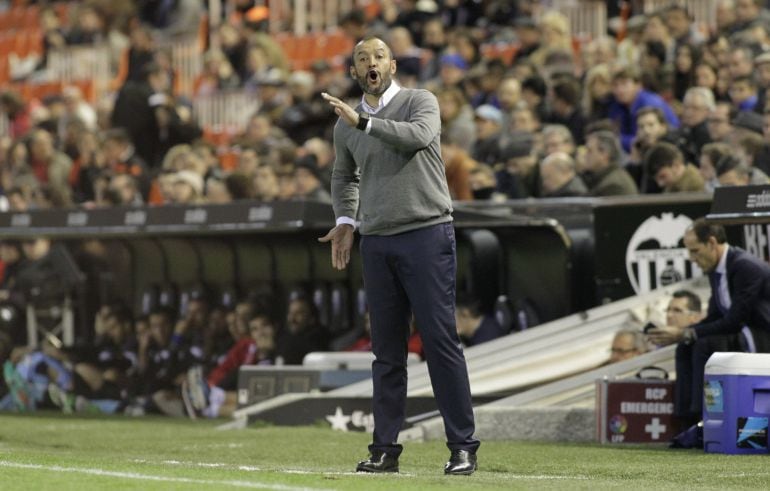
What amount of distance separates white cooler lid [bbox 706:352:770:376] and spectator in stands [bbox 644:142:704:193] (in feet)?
9.63

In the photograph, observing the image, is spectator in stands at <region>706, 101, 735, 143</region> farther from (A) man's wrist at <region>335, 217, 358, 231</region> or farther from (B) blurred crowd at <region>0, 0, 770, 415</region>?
(A) man's wrist at <region>335, 217, 358, 231</region>

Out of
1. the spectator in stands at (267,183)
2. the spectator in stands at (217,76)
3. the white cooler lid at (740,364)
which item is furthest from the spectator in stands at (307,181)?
the spectator in stands at (217,76)

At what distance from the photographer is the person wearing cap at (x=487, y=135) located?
54.6ft

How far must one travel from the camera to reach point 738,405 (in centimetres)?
1061

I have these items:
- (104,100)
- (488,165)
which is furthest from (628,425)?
(104,100)

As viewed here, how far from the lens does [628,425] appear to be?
11805 millimetres

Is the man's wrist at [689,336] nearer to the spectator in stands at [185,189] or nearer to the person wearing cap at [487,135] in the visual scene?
Result: the person wearing cap at [487,135]

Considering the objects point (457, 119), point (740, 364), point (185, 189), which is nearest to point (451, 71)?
point (457, 119)

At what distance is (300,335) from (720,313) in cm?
532

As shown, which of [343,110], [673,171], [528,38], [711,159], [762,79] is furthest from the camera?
[528,38]

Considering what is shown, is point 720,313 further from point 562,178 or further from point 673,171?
point 562,178

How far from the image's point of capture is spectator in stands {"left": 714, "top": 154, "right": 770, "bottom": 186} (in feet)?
41.1

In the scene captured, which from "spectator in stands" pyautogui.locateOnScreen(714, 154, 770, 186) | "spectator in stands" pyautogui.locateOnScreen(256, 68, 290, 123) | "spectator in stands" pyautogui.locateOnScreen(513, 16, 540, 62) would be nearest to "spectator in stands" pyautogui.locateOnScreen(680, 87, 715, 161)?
"spectator in stands" pyautogui.locateOnScreen(714, 154, 770, 186)

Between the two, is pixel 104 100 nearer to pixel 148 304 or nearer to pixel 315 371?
pixel 148 304
